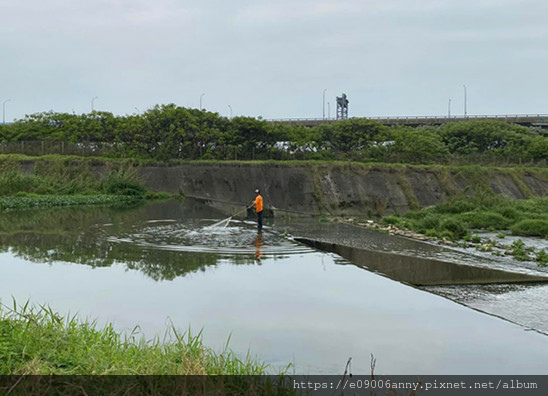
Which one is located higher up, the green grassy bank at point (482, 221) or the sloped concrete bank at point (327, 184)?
the sloped concrete bank at point (327, 184)

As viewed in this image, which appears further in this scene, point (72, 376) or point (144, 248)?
point (144, 248)

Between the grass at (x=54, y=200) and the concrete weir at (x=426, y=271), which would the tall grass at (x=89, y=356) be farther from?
the grass at (x=54, y=200)

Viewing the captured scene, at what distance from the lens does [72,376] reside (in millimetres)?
5680

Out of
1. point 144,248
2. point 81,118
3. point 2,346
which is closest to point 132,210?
point 144,248

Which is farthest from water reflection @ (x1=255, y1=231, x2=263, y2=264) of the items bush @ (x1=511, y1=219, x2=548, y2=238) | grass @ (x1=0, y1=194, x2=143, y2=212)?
grass @ (x1=0, y1=194, x2=143, y2=212)

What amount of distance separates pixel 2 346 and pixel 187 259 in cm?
813

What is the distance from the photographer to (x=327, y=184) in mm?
34406

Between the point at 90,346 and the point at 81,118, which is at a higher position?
the point at 81,118

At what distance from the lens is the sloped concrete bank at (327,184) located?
3366cm

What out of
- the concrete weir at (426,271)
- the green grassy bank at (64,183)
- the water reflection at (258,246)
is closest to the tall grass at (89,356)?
the concrete weir at (426,271)

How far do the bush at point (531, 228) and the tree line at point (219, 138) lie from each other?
1832cm

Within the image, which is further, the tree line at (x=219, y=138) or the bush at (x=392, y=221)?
the tree line at (x=219, y=138)

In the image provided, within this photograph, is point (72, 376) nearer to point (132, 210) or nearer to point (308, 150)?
point (132, 210)

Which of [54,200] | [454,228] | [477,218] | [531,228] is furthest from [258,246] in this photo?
[54,200]
